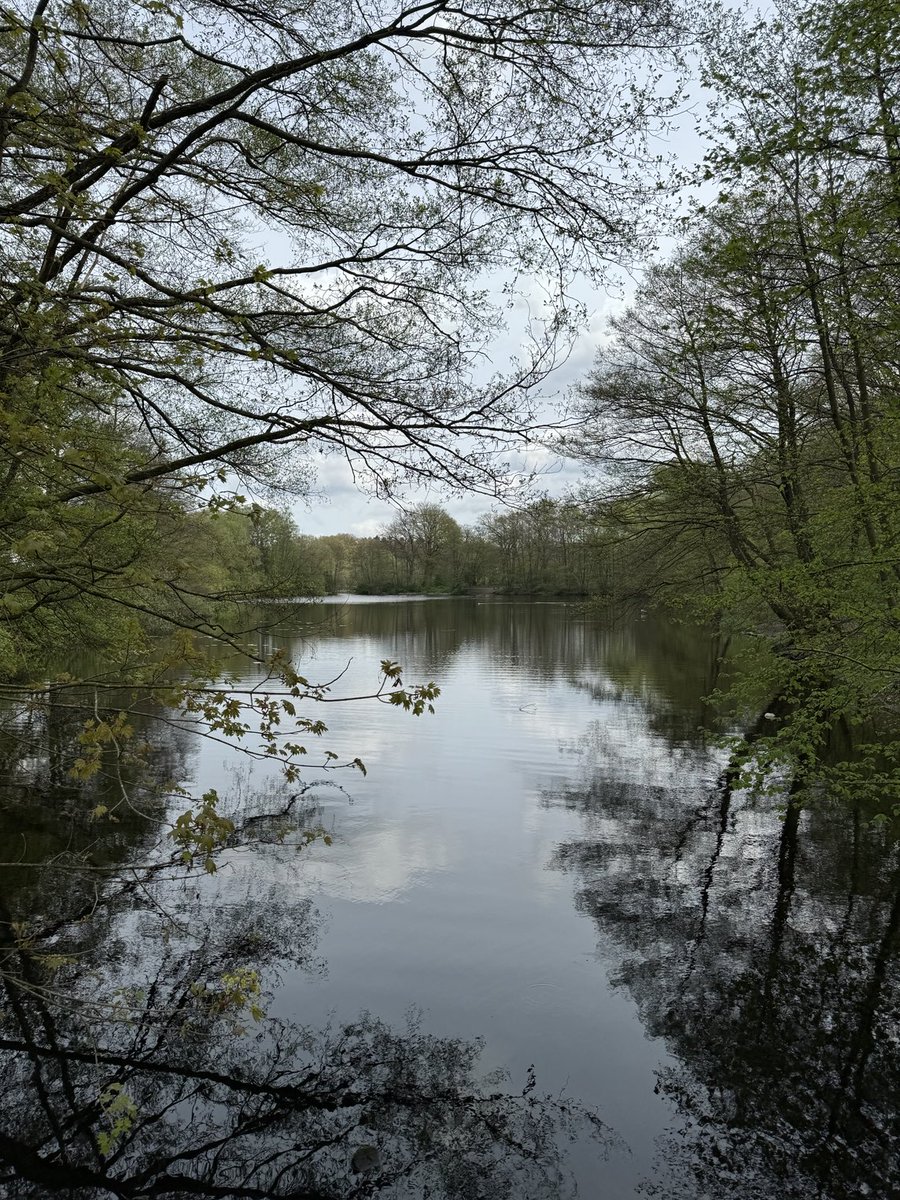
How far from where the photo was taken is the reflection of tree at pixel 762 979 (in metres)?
4.80

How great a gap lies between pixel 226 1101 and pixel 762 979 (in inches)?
181

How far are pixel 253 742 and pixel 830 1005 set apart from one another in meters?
11.7

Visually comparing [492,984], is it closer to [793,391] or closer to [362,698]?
[362,698]

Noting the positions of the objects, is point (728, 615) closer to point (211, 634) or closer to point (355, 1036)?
point (355, 1036)

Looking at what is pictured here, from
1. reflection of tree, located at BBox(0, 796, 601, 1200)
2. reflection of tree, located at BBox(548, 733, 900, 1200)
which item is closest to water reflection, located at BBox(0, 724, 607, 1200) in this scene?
reflection of tree, located at BBox(0, 796, 601, 1200)

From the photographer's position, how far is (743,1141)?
4.91 meters

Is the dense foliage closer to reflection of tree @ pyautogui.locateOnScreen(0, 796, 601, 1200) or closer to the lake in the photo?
the lake

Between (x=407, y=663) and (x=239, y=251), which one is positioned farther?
(x=407, y=663)

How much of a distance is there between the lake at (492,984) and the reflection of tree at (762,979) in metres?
0.03

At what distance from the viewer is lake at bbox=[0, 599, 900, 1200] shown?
477 cm

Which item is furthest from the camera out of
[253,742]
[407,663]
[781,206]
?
[407,663]

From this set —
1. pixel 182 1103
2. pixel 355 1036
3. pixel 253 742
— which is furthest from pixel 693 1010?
pixel 253 742

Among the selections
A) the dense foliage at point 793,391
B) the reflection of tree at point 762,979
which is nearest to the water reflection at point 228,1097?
the reflection of tree at point 762,979

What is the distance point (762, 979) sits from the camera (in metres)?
6.77
